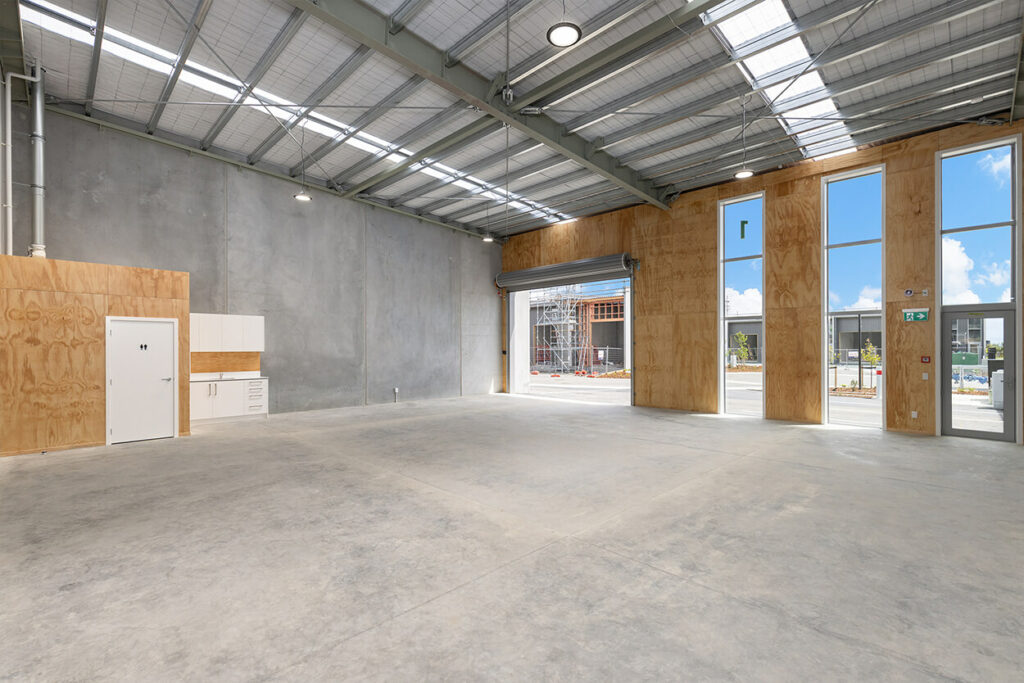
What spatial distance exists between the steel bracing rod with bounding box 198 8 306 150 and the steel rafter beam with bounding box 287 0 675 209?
755 mm

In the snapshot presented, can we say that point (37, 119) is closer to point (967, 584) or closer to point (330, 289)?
point (330, 289)

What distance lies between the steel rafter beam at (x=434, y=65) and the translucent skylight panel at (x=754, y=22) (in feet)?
2.39

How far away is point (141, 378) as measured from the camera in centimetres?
686

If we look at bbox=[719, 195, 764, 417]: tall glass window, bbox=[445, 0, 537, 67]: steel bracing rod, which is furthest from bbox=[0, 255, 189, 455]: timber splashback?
bbox=[719, 195, 764, 417]: tall glass window

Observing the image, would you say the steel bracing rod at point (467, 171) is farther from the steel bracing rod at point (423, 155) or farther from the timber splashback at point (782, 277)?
the timber splashback at point (782, 277)

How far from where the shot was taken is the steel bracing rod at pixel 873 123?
664cm

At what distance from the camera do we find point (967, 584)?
2.75 metres

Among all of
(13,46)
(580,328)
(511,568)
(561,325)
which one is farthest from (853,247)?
(580,328)

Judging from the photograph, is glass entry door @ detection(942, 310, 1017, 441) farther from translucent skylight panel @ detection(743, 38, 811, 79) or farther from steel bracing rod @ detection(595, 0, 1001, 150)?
translucent skylight panel @ detection(743, 38, 811, 79)

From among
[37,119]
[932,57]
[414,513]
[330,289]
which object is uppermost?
A: [932,57]

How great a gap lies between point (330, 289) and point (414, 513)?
806 cm

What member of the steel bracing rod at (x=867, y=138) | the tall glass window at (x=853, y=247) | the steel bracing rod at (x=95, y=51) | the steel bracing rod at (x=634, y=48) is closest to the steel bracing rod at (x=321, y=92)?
the steel bracing rod at (x=634, y=48)

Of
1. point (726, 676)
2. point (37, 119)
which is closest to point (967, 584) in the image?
point (726, 676)

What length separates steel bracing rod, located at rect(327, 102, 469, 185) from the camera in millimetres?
7426
